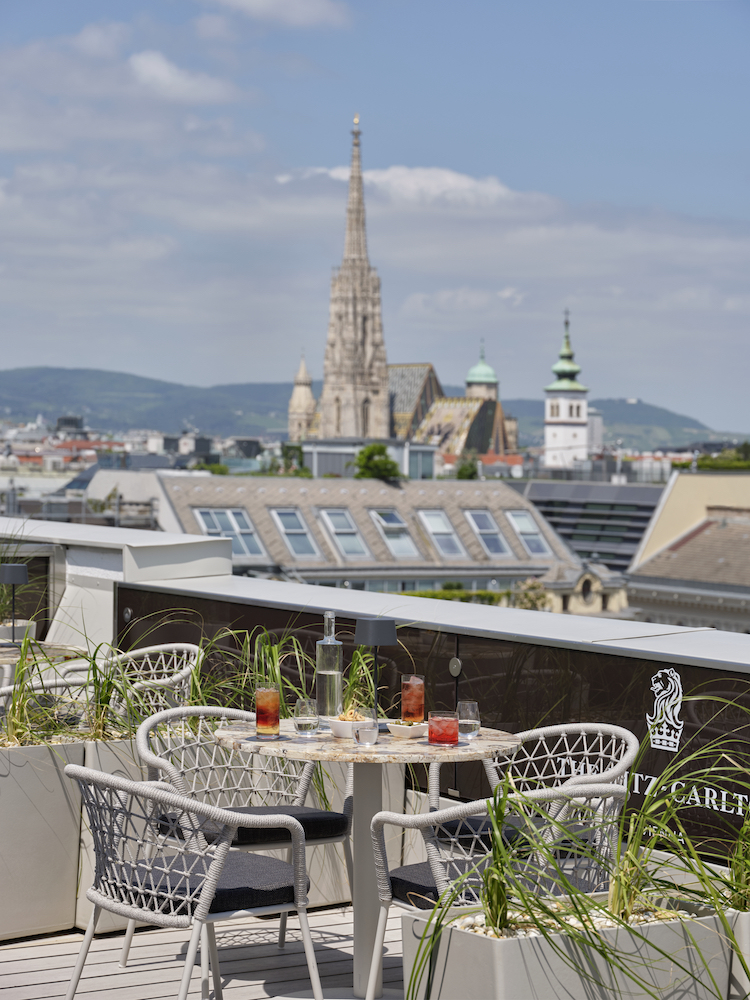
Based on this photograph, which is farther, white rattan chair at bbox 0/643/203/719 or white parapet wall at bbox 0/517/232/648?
white parapet wall at bbox 0/517/232/648

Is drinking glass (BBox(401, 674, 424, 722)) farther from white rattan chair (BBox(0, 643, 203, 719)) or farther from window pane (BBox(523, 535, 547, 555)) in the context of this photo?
window pane (BBox(523, 535, 547, 555))

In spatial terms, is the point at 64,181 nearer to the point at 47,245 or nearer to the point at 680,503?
the point at 47,245

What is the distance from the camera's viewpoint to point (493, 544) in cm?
4778

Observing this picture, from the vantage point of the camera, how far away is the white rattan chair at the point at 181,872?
271 centimetres

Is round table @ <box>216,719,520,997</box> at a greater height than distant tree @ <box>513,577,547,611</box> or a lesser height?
greater

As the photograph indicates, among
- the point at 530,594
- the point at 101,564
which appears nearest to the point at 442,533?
the point at 530,594

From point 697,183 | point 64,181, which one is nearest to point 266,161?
point 64,181

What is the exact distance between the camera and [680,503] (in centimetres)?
6316

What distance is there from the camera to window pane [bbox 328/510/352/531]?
45.6 m

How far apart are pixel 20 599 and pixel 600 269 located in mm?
187393

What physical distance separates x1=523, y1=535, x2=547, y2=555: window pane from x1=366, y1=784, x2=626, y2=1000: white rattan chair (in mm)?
46036

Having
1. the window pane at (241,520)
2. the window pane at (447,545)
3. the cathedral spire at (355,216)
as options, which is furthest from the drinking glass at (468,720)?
the cathedral spire at (355,216)

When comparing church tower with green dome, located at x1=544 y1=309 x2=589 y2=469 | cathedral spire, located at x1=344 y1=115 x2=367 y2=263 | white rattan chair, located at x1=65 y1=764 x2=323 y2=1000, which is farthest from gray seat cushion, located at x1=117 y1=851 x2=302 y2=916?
church tower with green dome, located at x1=544 y1=309 x2=589 y2=469

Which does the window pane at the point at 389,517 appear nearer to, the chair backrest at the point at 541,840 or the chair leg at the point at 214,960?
the chair leg at the point at 214,960
